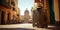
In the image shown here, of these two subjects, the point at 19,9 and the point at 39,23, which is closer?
the point at 39,23

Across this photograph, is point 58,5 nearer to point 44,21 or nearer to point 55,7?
point 55,7

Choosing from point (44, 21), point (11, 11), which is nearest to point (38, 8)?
point (44, 21)

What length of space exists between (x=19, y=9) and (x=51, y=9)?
14.5ft

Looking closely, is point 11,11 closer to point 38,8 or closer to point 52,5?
point 52,5

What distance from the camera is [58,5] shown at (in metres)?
8.27

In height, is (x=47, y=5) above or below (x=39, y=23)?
above

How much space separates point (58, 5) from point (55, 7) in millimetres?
237

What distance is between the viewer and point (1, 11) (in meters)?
9.68

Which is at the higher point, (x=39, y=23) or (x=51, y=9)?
(x=51, y=9)

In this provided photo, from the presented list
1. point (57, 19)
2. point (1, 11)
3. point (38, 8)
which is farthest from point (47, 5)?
point (38, 8)

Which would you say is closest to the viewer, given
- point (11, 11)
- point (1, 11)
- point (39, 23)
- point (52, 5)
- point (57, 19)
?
point (39, 23)

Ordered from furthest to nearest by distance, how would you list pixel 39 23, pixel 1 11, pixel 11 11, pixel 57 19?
pixel 11 11 → pixel 1 11 → pixel 57 19 → pixel 39 23

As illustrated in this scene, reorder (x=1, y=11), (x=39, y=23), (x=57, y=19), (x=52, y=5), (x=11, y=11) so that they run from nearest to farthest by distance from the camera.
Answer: (x=39, y=23), (x=57, y=19), (x=52, y=5), (x=1, y=11), (x=11, y=11)

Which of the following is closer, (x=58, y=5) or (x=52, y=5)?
(x=58, y=5)
